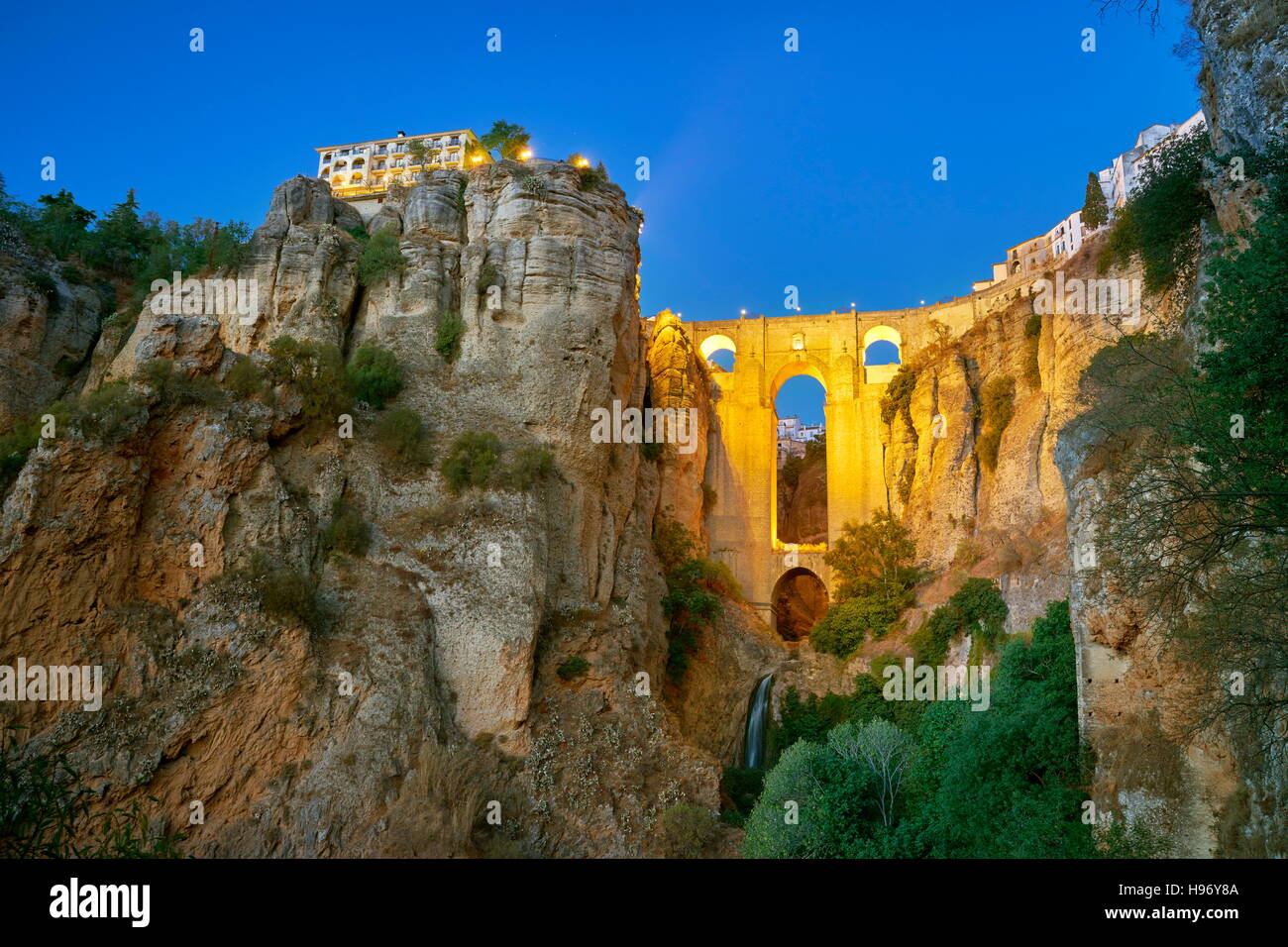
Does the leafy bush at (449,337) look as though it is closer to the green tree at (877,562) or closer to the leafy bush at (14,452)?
the leafy bush at (14,452)

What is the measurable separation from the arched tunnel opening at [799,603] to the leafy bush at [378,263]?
81.5ft

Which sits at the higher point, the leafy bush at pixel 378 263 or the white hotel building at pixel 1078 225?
the white hotel building at pixel 1078 225

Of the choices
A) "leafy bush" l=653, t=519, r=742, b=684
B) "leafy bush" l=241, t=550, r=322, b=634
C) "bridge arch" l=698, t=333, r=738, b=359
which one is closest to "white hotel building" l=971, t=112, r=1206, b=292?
"bridge arch" l=698, t=333, r=738, b=359

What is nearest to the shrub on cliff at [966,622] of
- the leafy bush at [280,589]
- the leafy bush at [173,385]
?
the leafy bush at [280,589]

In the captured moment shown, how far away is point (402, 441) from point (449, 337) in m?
4.45

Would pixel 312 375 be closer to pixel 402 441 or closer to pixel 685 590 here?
pixel 402 441

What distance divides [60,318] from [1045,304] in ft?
114

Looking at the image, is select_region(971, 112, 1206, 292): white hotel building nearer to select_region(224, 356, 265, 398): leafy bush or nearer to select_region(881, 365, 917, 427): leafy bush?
select_region(881, 365, 917, 427): leafy bush

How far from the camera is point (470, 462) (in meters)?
25.1

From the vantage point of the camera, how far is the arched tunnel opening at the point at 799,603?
4600cm

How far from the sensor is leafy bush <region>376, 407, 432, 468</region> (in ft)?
82.5

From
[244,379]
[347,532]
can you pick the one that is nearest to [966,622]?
[347,532]
